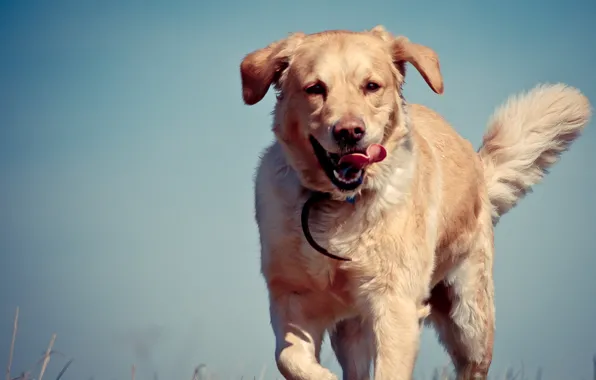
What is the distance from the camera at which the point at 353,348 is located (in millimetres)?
6418

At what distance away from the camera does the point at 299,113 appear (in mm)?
5176

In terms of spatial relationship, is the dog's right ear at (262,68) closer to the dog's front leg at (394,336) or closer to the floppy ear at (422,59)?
the floppy ear at (422,59)

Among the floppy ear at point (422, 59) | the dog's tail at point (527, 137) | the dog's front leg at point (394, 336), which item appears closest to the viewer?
the dog's front leg at point (394, 336)

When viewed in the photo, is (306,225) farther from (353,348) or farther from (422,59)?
(353,348)

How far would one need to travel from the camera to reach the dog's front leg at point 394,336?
5.12 m

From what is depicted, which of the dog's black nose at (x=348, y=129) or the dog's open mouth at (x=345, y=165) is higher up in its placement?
the dog's black nose at (x=348, y=129)

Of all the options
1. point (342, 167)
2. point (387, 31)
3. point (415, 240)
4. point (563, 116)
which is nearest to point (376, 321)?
point (415, 240)

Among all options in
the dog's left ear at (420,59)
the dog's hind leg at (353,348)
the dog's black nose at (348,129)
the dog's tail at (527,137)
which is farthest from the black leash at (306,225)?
the dog's tail at (527,137)

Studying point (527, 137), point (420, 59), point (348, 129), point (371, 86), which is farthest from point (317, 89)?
point (527, 137)

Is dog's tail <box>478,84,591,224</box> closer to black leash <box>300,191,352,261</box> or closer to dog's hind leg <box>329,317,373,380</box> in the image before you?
dog's hind leg <box>329,317,373,380</box>

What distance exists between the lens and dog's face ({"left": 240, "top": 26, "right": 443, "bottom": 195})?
4961 mm

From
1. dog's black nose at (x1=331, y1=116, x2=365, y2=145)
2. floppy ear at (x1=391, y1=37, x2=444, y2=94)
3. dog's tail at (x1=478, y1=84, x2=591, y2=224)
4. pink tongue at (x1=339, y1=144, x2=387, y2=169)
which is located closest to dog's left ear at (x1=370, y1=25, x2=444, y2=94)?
floppy ear at (x1=391, y1=37, x2=444, y2=94)

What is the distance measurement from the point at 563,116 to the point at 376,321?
3363 mm

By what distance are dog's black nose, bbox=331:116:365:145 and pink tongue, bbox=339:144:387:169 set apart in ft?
0.45
